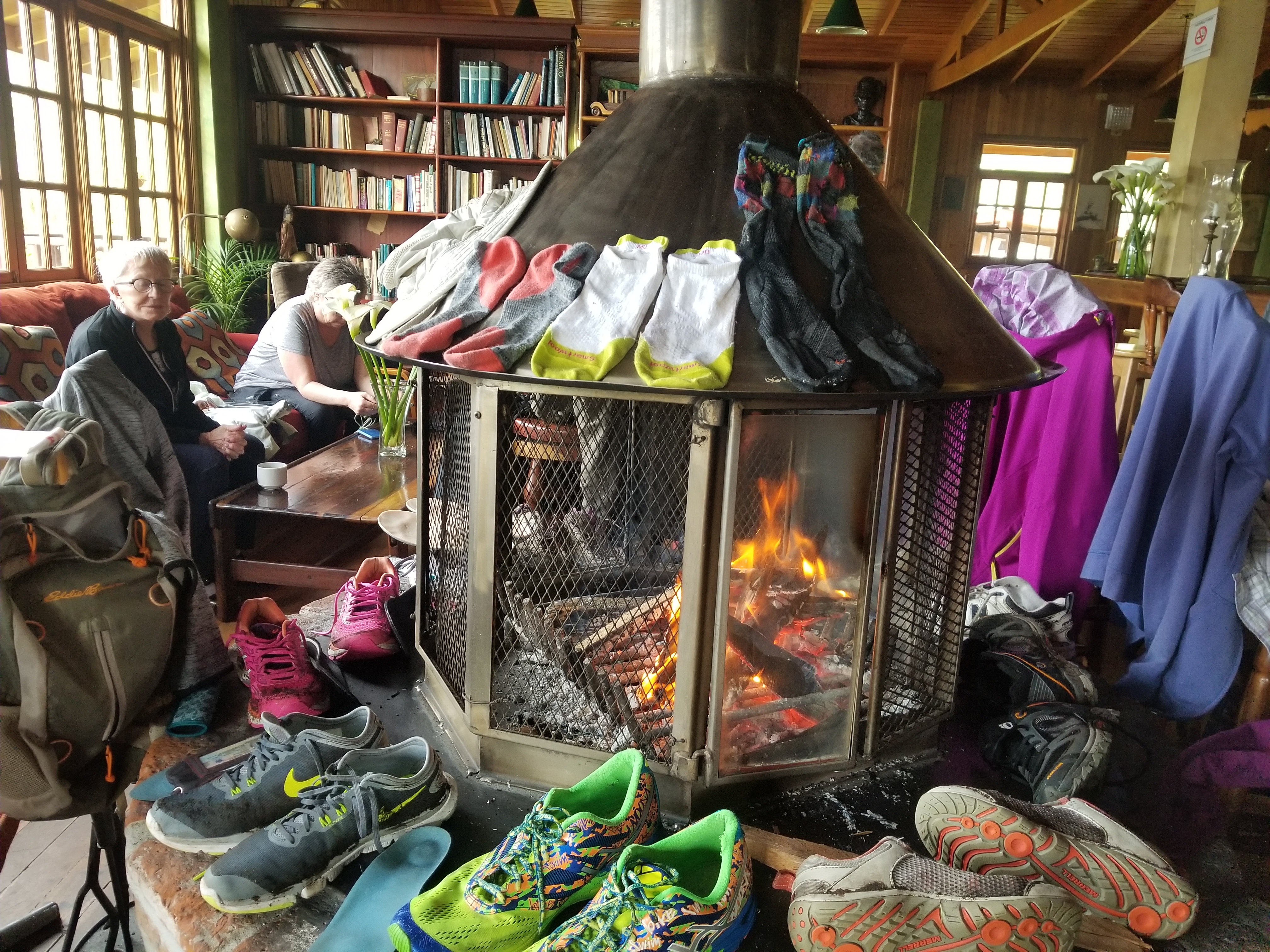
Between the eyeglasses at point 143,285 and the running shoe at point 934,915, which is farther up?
the eyeglasses at point 143,285

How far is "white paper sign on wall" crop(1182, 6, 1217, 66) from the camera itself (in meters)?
4.05

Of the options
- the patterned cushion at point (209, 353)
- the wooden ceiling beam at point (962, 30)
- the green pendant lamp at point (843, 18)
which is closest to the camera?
the patterned cushion at point (209, 353)

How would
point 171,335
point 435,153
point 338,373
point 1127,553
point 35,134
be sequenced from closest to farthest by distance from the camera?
1. point 1127,553
2. point 171,335
3. point 338,373
4. point 35,134
5. point 435,153

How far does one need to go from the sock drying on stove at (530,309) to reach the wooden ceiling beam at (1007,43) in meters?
5.29

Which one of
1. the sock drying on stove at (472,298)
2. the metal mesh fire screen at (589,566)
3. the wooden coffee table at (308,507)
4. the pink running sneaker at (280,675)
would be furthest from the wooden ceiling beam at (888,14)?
the pink running sneaker at (280,675)

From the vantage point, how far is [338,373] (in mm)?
3775

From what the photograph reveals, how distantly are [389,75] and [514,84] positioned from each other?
88 cm

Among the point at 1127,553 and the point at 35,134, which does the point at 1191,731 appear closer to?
the point at 1127,553

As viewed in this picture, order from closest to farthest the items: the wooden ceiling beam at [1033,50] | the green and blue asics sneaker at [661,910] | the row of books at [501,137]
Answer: the green and blue asics sneaker at [661,910] → the row of books at [501,137] → the wooden ceiling beam at [1033,50]

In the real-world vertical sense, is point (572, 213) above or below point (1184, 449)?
above

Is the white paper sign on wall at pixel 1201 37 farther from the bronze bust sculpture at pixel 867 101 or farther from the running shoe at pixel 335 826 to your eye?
the running shoe at pixel 335 826

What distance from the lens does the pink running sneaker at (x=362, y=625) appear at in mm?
1686

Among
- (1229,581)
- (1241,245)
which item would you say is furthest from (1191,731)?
(1241,245)

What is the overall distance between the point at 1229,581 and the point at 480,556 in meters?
1.43
